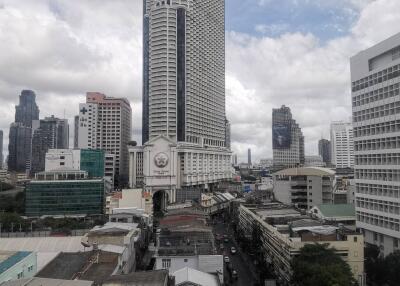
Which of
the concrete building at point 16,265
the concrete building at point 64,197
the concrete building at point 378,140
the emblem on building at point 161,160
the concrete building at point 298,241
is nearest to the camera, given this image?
the concrete building at point 16,265

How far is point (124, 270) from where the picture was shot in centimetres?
3794

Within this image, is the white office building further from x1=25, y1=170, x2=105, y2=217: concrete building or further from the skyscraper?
x1=25, y1=170, x2=105, y2=217: concrete building

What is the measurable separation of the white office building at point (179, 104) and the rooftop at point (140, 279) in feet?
224

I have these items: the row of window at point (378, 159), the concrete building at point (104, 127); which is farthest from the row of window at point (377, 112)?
the concrete building at point (104, 127)

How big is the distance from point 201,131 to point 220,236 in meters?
59.8

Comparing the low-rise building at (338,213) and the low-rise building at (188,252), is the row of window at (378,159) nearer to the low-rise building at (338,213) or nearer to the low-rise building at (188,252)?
the low-rise building at (338,213)

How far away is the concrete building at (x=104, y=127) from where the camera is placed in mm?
151750

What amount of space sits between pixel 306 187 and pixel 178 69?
52630mm

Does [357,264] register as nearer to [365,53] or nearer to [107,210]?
[365,53]

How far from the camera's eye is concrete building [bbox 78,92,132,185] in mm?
151750

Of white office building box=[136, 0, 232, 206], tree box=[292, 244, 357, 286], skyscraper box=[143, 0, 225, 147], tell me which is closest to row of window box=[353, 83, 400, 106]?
tree box=[292, 244, 357, 286]

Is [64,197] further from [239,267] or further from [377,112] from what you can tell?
[377,112]

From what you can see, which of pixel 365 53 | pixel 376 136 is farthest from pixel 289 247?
pixel 365 53

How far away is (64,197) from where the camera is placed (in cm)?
8488
